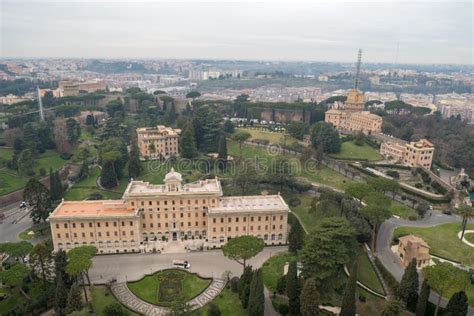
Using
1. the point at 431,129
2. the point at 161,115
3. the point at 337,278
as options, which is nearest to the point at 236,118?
the point at 161,115

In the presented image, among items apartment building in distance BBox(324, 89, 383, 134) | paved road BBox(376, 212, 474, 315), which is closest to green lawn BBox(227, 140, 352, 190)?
paved road BBox(376, 212, 474, 315)

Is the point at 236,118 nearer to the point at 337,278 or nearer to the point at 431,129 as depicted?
the point at 431,129

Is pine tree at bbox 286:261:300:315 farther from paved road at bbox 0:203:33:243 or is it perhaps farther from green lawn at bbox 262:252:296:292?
paved road at bbox 0:203:33:243

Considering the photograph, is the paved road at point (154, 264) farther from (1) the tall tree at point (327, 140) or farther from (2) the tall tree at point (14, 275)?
(1) the tall tree at point (327, 140)

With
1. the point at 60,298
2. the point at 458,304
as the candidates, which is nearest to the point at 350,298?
the point at 458,304

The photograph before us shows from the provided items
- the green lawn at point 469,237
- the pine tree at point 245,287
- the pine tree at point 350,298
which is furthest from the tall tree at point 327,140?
the pine tree at point 350,298
